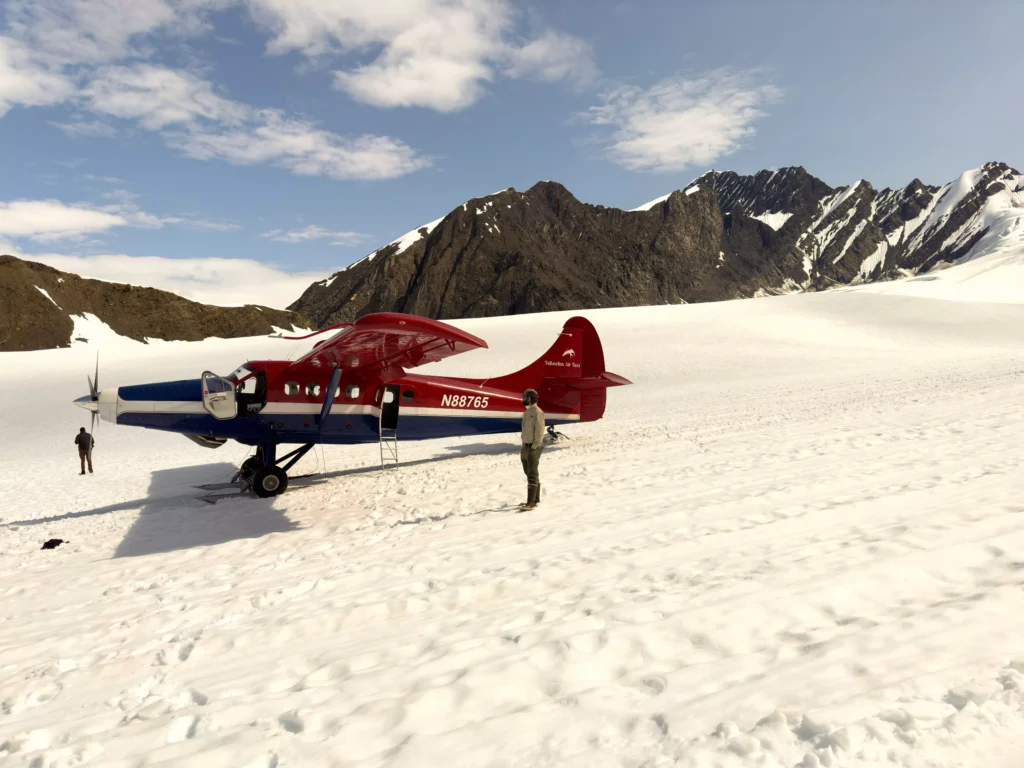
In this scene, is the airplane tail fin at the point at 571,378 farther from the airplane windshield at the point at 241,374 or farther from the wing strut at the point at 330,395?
the airplane windshield at the point at 241,374

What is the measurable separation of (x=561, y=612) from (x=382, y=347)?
6924 millimetres

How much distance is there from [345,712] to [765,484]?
5680 mm

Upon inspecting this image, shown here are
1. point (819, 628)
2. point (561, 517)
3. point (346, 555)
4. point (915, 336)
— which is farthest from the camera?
point (915, 336)

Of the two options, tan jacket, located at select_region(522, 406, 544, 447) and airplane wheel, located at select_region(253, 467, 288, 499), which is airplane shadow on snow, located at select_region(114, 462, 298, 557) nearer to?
airplane wheel, located at select_region(253, 467, 288, 499)

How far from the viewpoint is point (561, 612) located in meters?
4.02

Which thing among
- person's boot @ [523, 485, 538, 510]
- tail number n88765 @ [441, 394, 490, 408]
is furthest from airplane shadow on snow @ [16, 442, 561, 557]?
person's boot @ [523, 485, 538, 510]

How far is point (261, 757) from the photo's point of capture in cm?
268

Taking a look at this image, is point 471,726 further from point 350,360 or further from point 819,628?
point 350,360

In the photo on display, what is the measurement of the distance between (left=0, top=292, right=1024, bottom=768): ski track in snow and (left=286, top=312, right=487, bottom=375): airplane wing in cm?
230

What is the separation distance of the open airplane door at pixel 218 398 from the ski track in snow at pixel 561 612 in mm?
1634

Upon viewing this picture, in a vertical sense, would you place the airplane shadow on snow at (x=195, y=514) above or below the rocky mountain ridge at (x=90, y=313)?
below

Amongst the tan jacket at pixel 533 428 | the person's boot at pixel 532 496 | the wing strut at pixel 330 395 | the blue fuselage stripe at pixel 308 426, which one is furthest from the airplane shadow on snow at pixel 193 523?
the tan jacket at pixel 533 428

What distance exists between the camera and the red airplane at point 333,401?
9617 millimetres

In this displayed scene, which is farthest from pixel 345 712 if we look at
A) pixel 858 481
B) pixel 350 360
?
pixel 350 360
